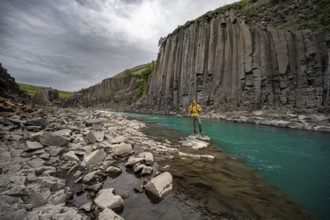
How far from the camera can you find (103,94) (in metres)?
97.7

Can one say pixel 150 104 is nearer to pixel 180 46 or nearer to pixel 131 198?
pixel 180 46

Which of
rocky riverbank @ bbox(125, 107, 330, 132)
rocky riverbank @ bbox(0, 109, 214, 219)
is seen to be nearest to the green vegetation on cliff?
rocky riverbank @ bbox(125, 107, 330, 132)

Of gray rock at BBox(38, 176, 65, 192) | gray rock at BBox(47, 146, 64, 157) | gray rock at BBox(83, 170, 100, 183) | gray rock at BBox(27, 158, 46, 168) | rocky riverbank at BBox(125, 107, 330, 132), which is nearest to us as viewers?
gray rock at BBox(38, 176, 65, 192)

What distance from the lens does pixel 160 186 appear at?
4.35 metres

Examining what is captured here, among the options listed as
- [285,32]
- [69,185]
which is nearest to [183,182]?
[69,185]

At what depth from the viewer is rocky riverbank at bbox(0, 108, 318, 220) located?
11.2 ft

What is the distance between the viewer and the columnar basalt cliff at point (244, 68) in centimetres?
2333

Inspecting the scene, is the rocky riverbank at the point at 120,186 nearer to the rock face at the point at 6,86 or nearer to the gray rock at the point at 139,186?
the gray rock at the point at 139,186

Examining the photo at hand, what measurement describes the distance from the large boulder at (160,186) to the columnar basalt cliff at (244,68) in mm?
24994

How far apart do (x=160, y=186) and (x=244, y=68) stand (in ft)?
106

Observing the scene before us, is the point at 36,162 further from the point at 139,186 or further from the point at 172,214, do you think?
the point at 172,214

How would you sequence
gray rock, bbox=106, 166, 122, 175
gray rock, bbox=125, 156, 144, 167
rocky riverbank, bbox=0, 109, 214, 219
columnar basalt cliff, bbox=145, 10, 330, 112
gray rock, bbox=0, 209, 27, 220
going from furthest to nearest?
1. columnar basalt cliff, bbox=145, 10, 330, 112
2. gray rock, bbox=125, 156, 144, 167
3. gray rock, bbox=106, 166, 122, 175
4. rocky riverbank, bbox=0, 109, 214, 219
5. gray rock, bbox=0, 209, 27, 220

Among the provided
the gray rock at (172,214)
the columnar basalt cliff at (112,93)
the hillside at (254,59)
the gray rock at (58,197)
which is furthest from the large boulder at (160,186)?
the columnar basalt cliff at (112,93)

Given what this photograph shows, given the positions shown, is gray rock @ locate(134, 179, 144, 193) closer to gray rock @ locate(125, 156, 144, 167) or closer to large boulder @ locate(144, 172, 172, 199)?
large boulder @ locate(144, 172, 172, 199)
